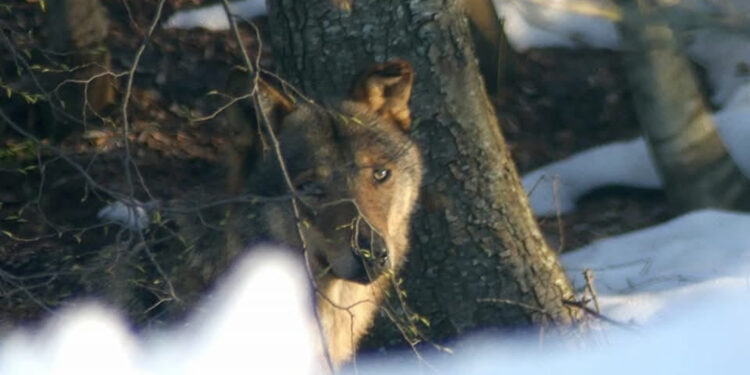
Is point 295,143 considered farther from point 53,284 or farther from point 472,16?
point 472,16

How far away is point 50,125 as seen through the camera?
948 cm

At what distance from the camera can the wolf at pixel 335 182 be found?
197 inches

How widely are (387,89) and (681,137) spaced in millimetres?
4699

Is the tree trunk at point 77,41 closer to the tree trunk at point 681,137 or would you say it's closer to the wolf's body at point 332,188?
the wolf's body at point 332,188

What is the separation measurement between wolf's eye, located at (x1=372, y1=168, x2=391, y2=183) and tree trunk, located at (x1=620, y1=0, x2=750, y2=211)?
15.1ft

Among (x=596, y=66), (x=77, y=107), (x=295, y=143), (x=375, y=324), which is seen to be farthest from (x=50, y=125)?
(x=596, y=66)

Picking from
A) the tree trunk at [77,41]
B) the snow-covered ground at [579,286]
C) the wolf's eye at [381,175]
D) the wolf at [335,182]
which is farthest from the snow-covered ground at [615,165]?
the wolf's eye at [381,175]

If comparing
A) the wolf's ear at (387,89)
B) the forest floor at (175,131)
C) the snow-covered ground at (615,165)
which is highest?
the wolf's ear at (387,89)

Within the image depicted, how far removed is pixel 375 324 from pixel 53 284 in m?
1.95

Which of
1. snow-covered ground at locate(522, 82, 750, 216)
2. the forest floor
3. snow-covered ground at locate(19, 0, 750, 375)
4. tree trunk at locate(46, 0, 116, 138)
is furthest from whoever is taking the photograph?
snow-covered ground at locate(522, 82, 750, 216)

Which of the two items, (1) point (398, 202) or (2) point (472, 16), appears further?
(2) point (472, 16)

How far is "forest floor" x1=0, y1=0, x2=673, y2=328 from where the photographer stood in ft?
26.7

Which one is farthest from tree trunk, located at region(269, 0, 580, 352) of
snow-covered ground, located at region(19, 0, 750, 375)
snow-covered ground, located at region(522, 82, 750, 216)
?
snow-covered ground, located at region(522, 82, 750, 216)

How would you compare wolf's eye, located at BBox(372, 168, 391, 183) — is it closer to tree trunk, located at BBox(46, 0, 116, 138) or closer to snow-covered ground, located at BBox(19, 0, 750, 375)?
snow-covered ground, located at BBox(19, 0, 750, 375)
